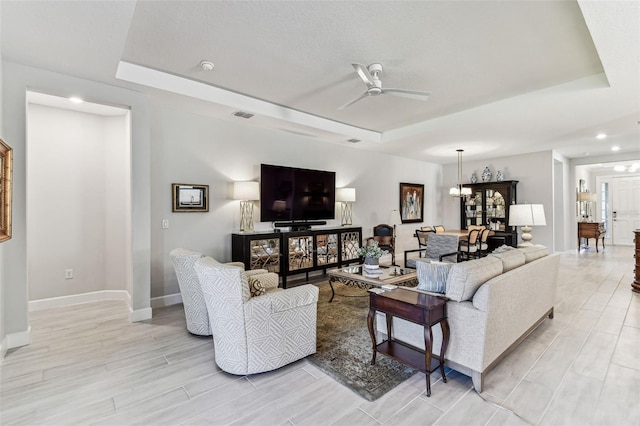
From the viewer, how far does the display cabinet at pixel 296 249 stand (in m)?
4.41

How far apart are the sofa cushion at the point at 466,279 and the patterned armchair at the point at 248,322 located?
3.79 feet

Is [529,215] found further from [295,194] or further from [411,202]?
[411,202]

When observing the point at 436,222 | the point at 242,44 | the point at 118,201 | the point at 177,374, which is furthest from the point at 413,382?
the point at 436,222

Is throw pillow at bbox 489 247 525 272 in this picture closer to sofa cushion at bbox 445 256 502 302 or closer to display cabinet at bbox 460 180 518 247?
sofa cushion at bbox 445 256 502 302

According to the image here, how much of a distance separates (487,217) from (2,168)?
8.56m

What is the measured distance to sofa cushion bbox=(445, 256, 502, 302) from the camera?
2.18 metres

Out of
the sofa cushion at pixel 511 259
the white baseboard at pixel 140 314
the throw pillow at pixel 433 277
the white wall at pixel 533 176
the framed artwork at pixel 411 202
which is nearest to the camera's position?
the throw pillow at pixel 433 277

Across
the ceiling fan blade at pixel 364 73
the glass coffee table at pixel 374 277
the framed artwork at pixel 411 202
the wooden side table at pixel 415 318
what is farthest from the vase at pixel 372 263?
the framed artwork at pixel 411 202

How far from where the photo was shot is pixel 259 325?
2.30m

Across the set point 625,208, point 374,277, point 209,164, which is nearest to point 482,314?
point 374,277

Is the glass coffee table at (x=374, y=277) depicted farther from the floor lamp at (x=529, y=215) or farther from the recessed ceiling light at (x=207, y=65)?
the recessed ceiling light at (x=207, y=65)

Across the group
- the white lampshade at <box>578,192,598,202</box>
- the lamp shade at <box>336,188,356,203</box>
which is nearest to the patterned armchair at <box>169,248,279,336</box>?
the lamp shade at <box>336,188,356,203</box>

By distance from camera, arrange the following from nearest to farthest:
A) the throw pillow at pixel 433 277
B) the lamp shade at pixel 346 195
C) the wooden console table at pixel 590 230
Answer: the throw pillow at pixel 433 277
the lamp shade at pixel 346 195
the wooden console table at pixel 590 230

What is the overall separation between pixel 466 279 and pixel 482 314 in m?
0.24
